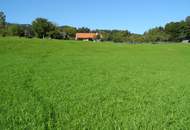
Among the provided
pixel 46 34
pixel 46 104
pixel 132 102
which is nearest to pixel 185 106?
pixel 132 102

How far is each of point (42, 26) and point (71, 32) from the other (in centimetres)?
3023

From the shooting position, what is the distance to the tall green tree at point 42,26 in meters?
116

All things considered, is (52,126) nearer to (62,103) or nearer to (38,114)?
(38,114)

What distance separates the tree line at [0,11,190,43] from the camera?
115875mm

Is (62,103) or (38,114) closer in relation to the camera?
(38,114)

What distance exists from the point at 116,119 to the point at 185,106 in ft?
9.85

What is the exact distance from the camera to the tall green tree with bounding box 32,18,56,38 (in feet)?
380

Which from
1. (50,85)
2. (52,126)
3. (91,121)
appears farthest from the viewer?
(50,85)

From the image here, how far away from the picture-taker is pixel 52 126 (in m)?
7.63

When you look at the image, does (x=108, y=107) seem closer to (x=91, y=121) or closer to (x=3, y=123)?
(x=91, y=121)

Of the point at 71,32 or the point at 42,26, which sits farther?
the point at 71,32

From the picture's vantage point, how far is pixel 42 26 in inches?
4545

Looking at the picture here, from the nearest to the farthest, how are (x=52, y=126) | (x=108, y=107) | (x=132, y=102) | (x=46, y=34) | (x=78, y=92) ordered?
(x=52, y=126) → (x=108, y=107) → (x=132, y=102) → (x=78, y=92) → (x=46, y=34)

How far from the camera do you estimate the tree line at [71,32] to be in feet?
380
